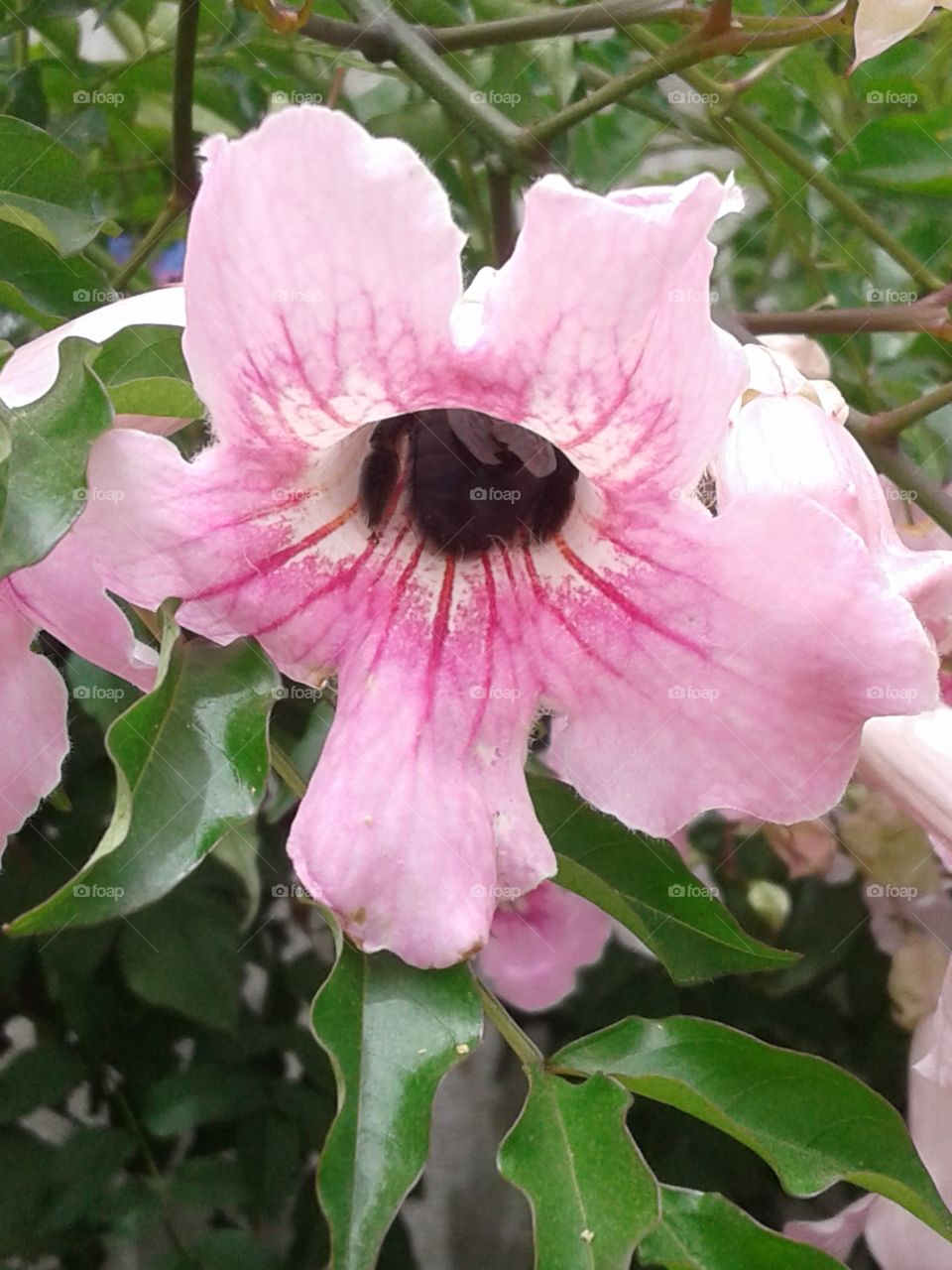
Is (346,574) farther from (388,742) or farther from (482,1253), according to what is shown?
(482,1253)

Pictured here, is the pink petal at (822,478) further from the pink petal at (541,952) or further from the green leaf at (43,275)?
the pink petal at (541,952)

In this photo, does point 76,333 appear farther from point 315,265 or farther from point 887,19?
point 887,19

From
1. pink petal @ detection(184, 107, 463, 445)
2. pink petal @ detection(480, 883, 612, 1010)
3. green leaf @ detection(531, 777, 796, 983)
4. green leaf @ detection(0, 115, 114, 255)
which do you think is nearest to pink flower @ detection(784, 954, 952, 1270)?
green leaf @ detection(531, 777, 796, 983)

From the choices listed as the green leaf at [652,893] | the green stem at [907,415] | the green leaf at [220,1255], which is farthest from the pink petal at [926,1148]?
the green leaf at [220,1255]

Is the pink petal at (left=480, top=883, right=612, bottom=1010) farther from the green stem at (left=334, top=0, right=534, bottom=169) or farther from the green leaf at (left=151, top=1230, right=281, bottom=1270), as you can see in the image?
the green stem at (left=334, top=0, right=534, bottom=169)

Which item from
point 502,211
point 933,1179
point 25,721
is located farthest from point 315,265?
point 933,1179

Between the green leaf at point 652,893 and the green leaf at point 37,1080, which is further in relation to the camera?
the green leaf at point 37,1080

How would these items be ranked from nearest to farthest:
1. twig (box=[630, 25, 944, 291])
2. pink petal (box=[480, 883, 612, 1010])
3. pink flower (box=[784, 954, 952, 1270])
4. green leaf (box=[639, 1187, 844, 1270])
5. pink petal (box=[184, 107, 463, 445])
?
pink petal (box=[184, 107, 463, 445]) < green leaf (box=[639, 1187, 844, 1270]) < pink flower (box=[784, 954, 952, 1270]) < twig (box=[630, 25, 944, 291]) < pink petal (box=[480, 883, 612, 1010])
